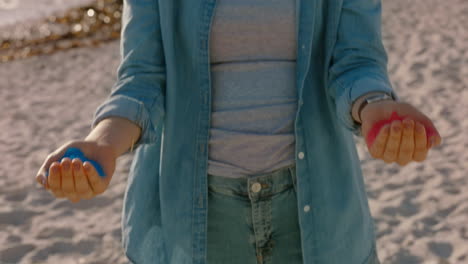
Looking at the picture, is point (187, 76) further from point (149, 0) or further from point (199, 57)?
point (149, 0)

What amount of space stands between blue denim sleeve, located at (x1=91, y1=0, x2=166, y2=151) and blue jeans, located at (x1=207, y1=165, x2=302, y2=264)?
0.71 feet

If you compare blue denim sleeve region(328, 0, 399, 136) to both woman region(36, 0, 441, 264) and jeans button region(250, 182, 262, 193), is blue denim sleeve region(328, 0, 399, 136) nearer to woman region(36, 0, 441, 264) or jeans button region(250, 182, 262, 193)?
woman region(36, 0, 441, 264)

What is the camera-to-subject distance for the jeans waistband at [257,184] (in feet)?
4.76

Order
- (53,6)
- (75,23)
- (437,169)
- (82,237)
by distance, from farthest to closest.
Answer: (53,6), (75,23), (437,169), (82,237)

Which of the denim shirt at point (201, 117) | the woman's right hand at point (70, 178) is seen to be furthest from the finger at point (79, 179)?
the denim shirt at point (201, 117)

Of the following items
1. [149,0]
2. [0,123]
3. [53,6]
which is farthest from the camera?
[53,6]

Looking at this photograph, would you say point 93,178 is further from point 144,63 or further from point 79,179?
point 144,63

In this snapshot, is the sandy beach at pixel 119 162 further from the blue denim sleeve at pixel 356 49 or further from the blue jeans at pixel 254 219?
the blue denim sleeve at pixel 356 49

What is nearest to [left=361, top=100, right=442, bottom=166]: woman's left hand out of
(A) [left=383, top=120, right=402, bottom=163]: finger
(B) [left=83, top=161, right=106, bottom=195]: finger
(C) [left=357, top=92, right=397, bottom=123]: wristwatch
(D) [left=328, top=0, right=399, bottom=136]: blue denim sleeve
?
(A) [left=383, top=120, right=402, bottom=163]: finger

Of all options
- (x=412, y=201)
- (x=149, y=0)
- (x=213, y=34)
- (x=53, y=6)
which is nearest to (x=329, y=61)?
(x=213, y=34)

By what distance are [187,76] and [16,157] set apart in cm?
368

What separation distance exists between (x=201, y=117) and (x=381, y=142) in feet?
1.64

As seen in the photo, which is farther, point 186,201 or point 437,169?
point 437,169

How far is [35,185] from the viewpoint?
439 cm
